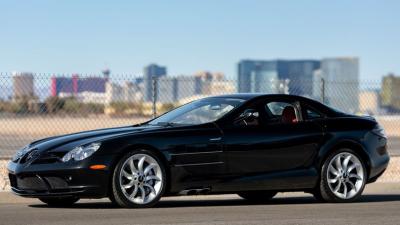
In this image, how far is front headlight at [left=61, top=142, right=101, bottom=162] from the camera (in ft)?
34.6

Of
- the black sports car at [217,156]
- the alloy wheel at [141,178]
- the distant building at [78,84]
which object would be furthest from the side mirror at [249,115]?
the distant building at [78,84]

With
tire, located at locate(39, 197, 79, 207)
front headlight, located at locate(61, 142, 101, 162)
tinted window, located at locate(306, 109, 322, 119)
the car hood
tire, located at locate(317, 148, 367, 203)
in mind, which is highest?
tinted window, located at locate(306, 109, 322, 119)

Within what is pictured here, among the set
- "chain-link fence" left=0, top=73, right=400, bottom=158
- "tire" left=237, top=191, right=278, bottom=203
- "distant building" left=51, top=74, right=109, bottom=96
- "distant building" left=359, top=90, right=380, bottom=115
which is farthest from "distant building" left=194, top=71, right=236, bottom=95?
"tire" left=237, top=191, right=278, bottom=203

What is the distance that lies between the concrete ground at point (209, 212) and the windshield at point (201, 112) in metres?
0.97

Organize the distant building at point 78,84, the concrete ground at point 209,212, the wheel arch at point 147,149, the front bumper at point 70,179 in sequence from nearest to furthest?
the concrete ground at point 209,212 < the front bumper at point 70,179 < the wheel arch at point 147,149 < the distant building at point 78,84

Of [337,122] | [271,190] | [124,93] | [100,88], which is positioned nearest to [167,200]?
[271,190]

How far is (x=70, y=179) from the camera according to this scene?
10500mm

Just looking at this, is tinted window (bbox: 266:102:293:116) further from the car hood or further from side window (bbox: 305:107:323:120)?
the car hood

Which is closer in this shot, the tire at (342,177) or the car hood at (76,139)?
the car hood at (76,139)

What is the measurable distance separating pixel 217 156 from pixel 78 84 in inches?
403

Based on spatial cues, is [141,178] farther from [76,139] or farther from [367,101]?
[367,101]

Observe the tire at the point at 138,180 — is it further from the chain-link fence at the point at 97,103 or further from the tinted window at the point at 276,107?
the chain-link fence at the point at 97,103

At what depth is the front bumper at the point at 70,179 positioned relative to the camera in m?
10.5

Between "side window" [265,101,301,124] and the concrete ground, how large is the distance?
0.99 metres
